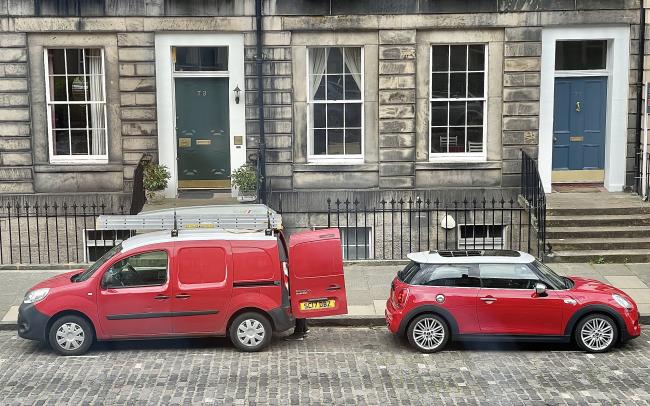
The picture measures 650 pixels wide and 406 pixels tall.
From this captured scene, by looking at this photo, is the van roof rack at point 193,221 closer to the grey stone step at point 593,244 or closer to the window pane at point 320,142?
the grey stone step at point 593,244

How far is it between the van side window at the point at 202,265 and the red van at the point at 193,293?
0.01 metres

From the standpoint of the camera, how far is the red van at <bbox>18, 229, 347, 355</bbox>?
11203 millimetres

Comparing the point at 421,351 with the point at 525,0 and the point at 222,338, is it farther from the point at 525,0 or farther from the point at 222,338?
the point at 525,0

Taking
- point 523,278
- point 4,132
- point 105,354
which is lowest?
point 105,354

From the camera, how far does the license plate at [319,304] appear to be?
1146 centimetres

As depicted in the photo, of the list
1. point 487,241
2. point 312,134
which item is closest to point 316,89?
point 312,134

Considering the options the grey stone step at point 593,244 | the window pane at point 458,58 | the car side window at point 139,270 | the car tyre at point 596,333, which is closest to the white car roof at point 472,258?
the car tyre at point 596,333

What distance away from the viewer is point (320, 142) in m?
18.5

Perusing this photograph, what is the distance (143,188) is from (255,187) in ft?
7.63

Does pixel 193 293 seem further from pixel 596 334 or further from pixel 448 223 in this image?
pixel 448 223

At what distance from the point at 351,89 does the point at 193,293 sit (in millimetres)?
8301

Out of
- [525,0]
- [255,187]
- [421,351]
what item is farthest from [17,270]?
[525,0]

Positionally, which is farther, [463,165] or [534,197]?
[463,165]

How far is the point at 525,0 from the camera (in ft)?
58.4
